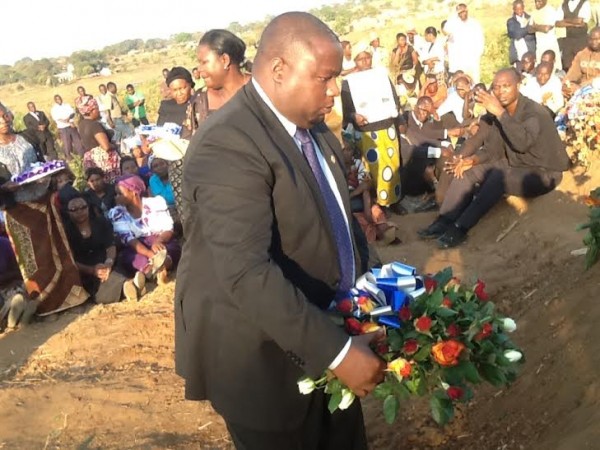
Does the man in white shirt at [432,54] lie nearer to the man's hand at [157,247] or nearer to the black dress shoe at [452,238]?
the black dress shoe at [452,238]

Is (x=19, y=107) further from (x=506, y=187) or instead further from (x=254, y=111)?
(x=254, y=111)

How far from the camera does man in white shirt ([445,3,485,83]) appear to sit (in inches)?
448

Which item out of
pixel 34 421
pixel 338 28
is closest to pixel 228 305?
pixel 34 421

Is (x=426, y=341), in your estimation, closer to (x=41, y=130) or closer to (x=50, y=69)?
(x=41, y=130)

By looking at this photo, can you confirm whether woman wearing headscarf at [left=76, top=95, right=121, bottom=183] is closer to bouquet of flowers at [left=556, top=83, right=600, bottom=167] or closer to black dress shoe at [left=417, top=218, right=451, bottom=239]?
black dress shoe at [left=417, top=218, right=451, bottom=239]

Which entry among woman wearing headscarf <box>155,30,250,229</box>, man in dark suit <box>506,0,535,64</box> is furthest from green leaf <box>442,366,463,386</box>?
man in dark suit <box>506,0,535,64</box>

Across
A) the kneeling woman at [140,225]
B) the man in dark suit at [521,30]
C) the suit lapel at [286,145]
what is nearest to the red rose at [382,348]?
the suit lapel at [286,145]

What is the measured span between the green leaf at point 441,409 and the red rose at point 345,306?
389 millimetres

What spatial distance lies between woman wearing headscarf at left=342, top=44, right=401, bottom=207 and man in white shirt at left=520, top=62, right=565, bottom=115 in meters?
2.20

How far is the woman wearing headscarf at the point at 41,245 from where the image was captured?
6.04 metres

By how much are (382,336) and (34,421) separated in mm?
3088

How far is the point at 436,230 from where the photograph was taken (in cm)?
733

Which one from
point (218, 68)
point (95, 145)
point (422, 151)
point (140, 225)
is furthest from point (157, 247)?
point (422, 151)

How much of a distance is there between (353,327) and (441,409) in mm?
382
